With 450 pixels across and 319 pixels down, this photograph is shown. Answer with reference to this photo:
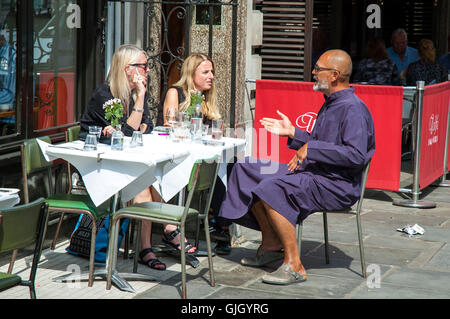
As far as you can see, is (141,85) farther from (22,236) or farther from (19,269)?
(22,236)

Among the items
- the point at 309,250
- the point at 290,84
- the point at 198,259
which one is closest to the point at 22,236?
the point at 198,259

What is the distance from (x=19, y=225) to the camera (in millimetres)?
3732

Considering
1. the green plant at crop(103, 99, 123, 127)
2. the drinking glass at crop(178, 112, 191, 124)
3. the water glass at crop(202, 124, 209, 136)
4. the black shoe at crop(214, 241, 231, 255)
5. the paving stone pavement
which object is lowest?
the paving stone pavement

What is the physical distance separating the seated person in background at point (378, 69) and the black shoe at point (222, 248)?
4.84 meters

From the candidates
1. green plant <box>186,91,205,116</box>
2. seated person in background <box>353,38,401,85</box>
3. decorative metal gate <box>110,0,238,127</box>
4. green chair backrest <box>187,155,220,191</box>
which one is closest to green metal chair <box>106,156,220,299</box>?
green chair backrest <box>187,155,220,191</box>

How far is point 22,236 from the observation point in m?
3.78

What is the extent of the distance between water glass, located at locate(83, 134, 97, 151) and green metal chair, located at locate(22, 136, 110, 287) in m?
0.37

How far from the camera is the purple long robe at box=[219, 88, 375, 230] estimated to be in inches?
218

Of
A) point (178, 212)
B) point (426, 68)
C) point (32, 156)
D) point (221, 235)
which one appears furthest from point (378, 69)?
point (32, 156)

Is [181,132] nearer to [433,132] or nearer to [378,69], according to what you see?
[433,132]

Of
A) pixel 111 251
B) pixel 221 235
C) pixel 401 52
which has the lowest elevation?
pixel 221 235

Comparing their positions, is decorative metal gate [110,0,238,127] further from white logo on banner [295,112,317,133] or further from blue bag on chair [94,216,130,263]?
blue bag on chair [94,216,130,263]

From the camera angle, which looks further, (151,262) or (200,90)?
(200,90)

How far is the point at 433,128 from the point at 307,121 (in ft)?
4.76
